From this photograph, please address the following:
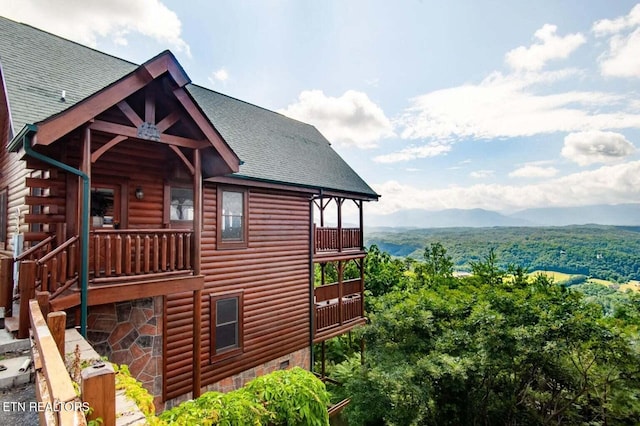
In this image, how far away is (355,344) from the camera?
16.5 m

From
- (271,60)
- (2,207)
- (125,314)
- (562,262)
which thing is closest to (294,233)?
(125,314)

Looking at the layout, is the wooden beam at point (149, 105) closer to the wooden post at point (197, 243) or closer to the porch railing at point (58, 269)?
the wooden post at point (197, 243)

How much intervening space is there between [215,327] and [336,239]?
531cm

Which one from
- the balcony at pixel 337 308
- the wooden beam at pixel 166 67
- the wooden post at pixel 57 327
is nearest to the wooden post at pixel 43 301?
the wooden post at pixel 57 327

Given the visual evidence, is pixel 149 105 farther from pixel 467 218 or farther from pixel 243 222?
pixel 467 218

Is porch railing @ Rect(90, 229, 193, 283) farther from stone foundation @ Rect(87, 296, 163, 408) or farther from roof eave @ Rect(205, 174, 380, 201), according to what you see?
roof eave @ Rect(205, 174, 380, 201)

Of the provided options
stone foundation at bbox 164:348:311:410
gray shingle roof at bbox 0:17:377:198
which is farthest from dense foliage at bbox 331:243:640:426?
gray shingle roof at bbox 0:17:377:198

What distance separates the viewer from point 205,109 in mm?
11039

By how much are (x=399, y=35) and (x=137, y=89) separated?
74.2ft

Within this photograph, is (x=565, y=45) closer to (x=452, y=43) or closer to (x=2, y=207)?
(x=452, y=43)

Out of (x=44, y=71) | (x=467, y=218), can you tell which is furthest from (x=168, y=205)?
(x=467, y=218)

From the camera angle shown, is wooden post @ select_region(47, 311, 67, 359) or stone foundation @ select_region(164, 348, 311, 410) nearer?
wooden post @ select_region(47, 311, 67, 359)

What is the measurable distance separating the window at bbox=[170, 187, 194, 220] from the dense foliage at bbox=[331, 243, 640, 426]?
5.64 meters

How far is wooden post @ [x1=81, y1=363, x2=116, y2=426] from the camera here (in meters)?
2.06
